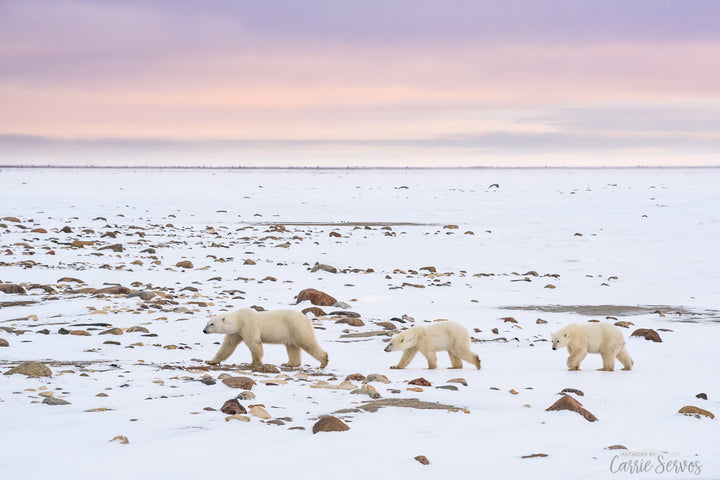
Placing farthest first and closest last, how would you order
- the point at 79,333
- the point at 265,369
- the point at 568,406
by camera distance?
the point at 79,333 < the point at 265,369 < the point at 568,406

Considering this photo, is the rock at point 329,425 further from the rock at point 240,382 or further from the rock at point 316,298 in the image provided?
the rock at point 316,298

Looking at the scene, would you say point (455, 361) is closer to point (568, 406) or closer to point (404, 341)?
point (404, 341)

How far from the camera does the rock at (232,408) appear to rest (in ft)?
24.0

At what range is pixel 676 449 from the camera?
21.6 feet

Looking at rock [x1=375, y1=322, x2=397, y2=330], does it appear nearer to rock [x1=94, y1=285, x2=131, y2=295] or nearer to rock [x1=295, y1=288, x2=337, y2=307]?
rock [x1=295, y1=288, x2=337, y2=307]

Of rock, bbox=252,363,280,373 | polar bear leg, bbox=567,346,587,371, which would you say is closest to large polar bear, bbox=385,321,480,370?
polar bear leg, bbox=567,346,587,371

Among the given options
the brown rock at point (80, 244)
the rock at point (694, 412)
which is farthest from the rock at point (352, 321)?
the brown rock at point (80, 244)

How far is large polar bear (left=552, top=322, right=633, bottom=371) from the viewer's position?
34.8ft

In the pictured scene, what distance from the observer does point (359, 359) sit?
1138cm

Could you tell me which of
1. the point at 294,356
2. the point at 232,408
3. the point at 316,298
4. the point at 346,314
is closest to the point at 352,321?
the point at 346,314

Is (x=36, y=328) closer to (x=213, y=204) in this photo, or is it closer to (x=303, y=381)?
(x=303, y=381)

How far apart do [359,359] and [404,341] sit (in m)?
0.90

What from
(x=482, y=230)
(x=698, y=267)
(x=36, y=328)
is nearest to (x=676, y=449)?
(x=36, y=328)

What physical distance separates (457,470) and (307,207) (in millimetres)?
45006
